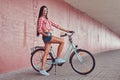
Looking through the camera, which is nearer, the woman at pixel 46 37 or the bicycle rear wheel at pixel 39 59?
the woman at pixel 46 37

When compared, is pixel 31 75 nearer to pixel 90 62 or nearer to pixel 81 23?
pixel 90 62

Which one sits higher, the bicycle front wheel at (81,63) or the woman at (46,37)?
the woman at (46,37)

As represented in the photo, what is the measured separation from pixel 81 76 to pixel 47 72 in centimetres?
83

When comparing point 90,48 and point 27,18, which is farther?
point 90,48

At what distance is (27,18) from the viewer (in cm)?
A: 711

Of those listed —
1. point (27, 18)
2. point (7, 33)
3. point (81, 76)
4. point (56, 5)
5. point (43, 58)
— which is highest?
point (56, 5)

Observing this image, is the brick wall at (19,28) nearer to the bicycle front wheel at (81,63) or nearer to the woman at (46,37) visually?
the woman at (46,37)

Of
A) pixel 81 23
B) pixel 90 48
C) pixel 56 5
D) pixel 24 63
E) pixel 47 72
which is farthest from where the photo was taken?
pixel 90 48

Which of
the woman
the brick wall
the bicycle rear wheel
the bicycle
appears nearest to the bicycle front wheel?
the bicycle

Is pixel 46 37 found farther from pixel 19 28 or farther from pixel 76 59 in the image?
pixel 19 28

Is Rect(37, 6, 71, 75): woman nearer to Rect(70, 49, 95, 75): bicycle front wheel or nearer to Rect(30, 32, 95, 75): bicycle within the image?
Rect(30, 32, 95, 75): bicycle

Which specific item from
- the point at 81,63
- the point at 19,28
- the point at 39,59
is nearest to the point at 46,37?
the point at 39,59

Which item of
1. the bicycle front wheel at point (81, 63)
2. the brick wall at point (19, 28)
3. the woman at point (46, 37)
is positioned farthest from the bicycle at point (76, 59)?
the brick wall at point (19, 28)

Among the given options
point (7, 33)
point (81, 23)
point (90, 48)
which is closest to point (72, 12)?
point (81, 23)
